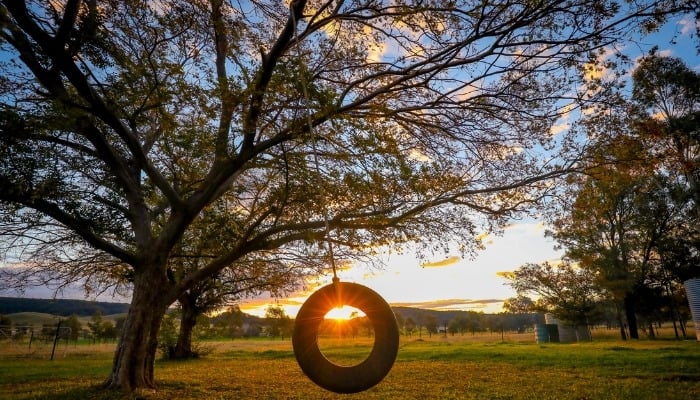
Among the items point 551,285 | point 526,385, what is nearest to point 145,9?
point 526,385

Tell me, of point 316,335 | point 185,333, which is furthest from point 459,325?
point 316,335

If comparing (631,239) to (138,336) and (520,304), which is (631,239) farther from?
(138,336)

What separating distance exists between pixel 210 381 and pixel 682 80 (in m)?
33.6

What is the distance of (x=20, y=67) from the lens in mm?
8305

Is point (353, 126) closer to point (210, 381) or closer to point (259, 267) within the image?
point (259, 267)

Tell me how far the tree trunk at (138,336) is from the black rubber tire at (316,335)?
8.31 m

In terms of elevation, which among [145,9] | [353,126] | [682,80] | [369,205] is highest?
[682,80]

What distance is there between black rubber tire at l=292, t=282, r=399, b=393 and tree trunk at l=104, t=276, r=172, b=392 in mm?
8311

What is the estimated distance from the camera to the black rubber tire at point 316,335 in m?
3.93

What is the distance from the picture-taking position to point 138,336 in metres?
10.4

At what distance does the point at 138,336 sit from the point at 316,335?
8.48 m

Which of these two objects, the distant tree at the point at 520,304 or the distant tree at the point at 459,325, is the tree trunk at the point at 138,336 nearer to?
the distant tree at the point at 520,304

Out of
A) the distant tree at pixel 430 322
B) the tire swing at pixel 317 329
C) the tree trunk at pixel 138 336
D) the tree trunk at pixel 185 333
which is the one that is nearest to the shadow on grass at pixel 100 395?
the tree trunk at pixel 138 336

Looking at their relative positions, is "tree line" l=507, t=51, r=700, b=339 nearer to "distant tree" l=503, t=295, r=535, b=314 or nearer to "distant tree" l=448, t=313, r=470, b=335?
"distant tree" l=503, t=295, r=535, b=314
